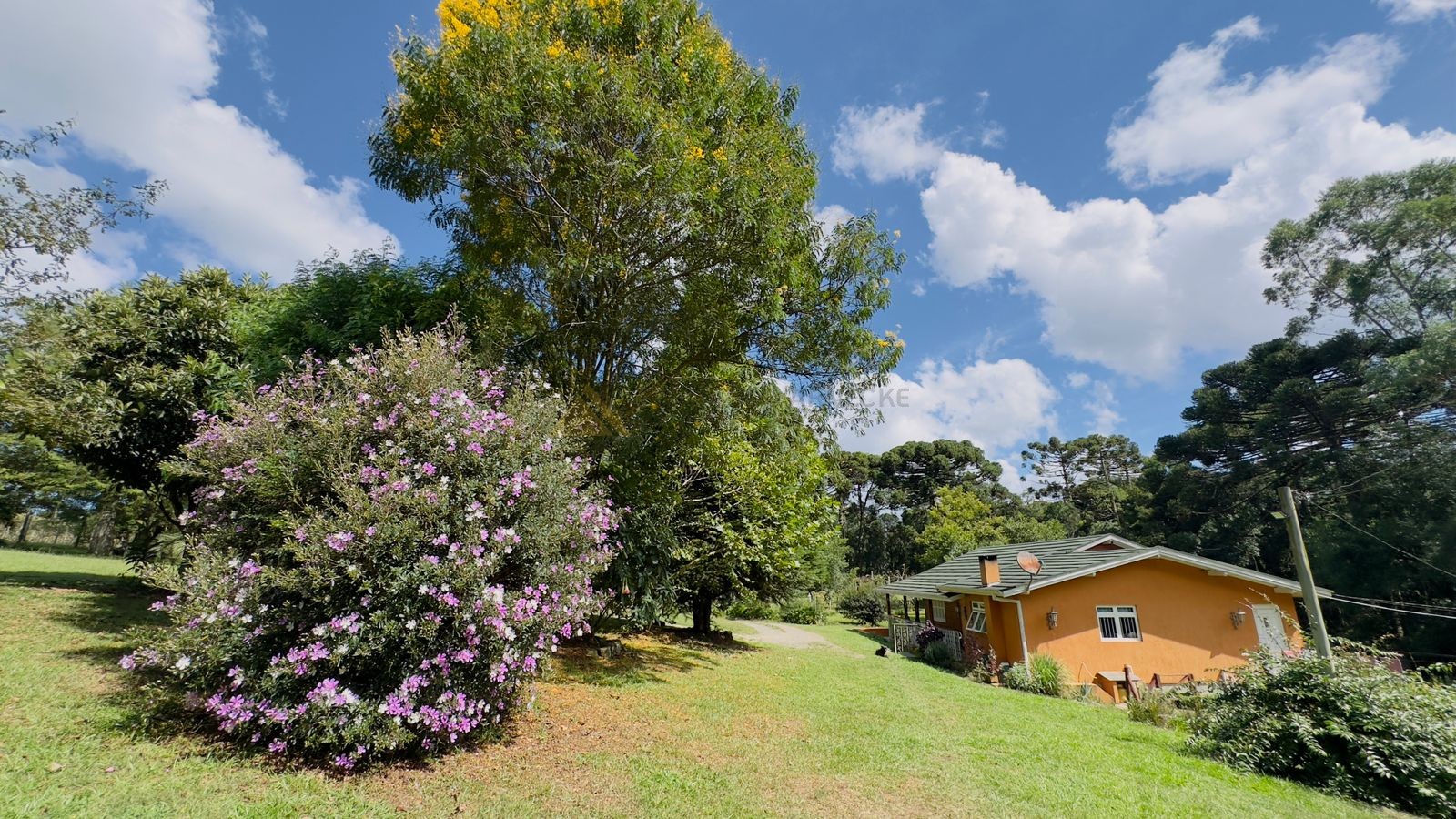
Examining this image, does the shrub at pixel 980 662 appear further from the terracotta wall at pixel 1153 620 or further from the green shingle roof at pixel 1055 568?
the green shingle roof at pixel 1055 568

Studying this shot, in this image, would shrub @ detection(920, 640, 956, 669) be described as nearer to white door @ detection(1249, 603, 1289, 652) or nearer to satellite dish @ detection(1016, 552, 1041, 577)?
satellite dish @ detection(1016, 552, 1041, 577)

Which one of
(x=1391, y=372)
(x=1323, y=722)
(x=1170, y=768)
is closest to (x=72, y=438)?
(x=1170, y=768)

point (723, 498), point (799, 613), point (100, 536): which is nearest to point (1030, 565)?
point (723, 498)

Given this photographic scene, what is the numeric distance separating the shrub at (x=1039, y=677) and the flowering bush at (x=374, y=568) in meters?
13.8

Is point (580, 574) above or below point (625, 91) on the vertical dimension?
below

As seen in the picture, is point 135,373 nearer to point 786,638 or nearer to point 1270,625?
point 786,638

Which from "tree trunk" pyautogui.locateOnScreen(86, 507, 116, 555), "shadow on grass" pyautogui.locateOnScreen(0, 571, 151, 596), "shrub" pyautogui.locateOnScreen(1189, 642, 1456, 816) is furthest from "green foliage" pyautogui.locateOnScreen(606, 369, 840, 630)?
"tree trunk" pyautogui.locateOnScreen(86, 507, 116, 555)

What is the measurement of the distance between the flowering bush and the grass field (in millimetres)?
430

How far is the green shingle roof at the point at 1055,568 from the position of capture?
651 inches

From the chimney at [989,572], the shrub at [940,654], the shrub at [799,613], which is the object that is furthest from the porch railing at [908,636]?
the shrub at [799,613]

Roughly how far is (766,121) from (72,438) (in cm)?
1399

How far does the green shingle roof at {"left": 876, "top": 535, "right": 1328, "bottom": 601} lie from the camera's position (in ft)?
54.2

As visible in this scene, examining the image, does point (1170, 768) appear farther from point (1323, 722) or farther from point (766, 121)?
point (766, 121)

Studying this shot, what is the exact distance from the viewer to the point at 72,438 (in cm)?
1049
